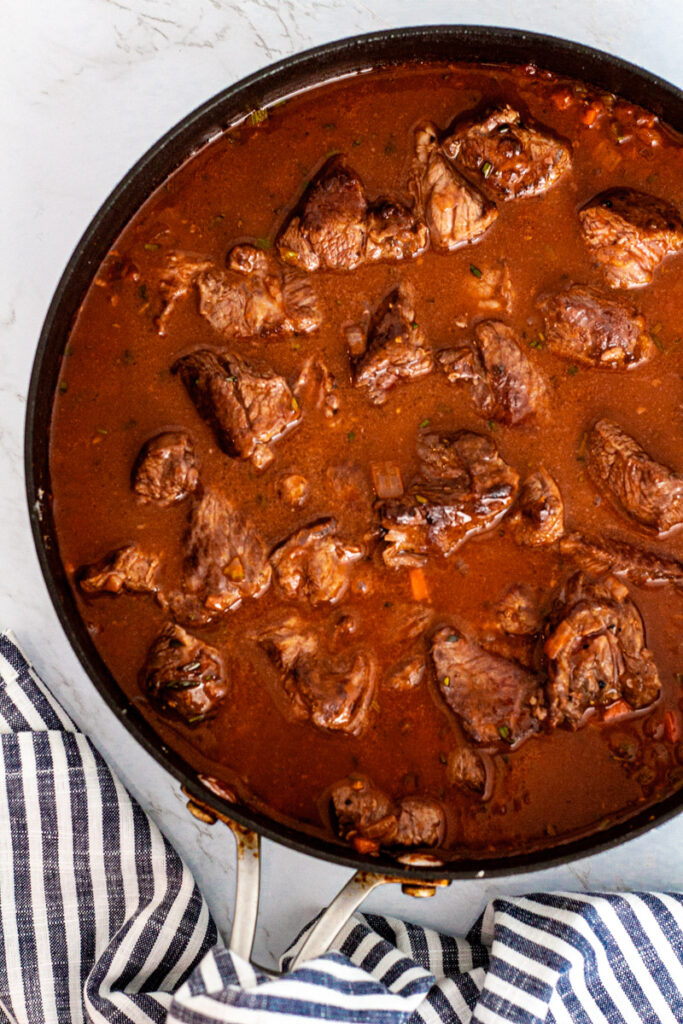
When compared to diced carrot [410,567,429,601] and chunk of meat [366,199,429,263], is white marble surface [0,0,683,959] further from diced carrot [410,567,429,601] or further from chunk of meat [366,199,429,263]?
diced carrot [410,567,429,601]

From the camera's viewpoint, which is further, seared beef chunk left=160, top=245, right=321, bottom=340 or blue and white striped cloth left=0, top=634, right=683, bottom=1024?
blue and white striped cloth left=0, top=634, right=683, bottom=1024

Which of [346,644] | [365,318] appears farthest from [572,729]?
[365,318]

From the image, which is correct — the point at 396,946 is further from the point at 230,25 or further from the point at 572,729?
the point at 230,25

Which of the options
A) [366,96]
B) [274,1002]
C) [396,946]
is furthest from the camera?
[396,946]

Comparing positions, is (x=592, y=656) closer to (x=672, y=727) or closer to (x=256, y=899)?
(x=672, y=727)

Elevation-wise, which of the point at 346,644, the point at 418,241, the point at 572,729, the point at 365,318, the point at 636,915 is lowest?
the point at 636,915

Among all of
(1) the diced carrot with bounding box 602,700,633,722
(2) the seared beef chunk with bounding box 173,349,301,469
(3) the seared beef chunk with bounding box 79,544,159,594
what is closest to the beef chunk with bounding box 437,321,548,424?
(2) the seared beef chunk with bounding box 173,349,301,469

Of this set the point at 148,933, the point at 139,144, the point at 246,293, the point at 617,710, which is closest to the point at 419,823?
the point at 617,710

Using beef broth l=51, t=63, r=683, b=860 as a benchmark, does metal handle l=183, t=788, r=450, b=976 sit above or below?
below
